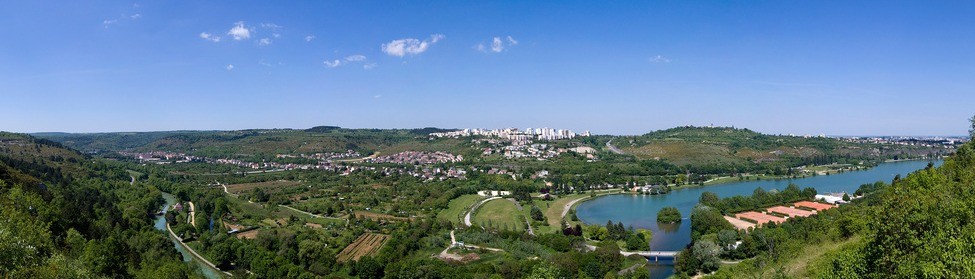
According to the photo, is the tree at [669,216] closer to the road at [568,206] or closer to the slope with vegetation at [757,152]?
the road at [568,206]

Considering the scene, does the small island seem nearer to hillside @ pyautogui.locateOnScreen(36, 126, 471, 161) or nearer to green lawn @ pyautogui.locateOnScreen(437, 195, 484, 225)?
green lawn @ pyautogui.locateOnScreen(437, 195, 484, 225)

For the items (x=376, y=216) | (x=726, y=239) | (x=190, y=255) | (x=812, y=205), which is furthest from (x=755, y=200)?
(x=190, y=255)

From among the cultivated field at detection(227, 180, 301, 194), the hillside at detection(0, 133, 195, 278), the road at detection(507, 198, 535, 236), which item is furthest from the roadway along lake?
the cultivated field at detection(227, 180, 301, 194)

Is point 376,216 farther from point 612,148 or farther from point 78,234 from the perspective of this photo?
point 612,148

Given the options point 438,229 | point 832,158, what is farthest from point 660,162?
point 438,229

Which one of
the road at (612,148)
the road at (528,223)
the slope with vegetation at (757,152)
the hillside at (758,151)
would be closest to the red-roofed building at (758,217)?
the road at (528,223)

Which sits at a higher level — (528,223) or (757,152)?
(757,152)

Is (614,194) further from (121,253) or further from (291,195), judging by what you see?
(121,253)
